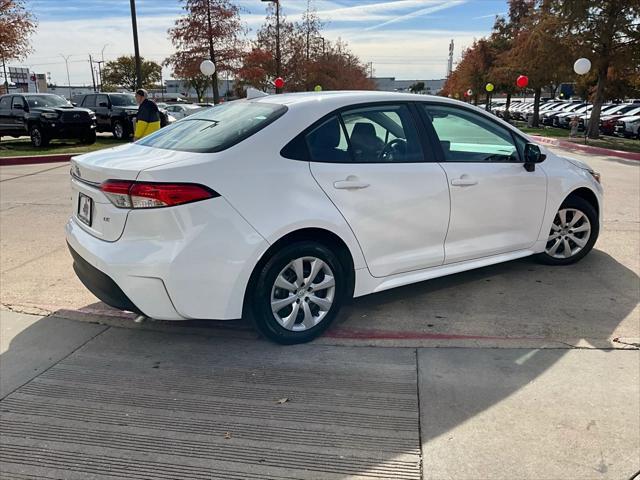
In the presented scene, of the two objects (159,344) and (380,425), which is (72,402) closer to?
(159,344)

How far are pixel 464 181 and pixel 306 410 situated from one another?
2.19 meters

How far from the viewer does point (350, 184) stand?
3621 mm

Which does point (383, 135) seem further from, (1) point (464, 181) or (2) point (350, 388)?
(2) point (350, 388)

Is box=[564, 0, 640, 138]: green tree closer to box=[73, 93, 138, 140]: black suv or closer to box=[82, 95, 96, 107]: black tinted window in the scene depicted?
box=[73, 93, 138, 140]: black suv

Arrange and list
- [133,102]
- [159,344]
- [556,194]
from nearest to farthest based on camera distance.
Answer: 1. [159,344]
2. [556,194]
3. [133,102]

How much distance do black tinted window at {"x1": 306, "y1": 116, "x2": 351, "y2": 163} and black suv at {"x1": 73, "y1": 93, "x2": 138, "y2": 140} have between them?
1672 centimetres

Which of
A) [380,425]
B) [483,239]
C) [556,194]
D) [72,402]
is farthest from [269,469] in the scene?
[556,194]

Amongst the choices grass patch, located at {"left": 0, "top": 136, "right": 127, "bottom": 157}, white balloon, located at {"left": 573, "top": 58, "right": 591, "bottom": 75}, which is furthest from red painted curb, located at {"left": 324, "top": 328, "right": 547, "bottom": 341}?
white balloon, located at {"left": 573, "top": 58, "right": 591, "bottom": 75}

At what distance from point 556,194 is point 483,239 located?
973 mm

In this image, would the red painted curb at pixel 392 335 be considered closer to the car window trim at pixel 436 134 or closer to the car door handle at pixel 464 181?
the car door handle at pixel 464 181

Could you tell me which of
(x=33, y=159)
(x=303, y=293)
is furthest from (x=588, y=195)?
(x=33, y=159)

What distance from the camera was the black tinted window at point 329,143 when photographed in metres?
3.58

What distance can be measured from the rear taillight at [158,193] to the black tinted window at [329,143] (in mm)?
788

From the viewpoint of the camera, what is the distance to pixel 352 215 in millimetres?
3645
